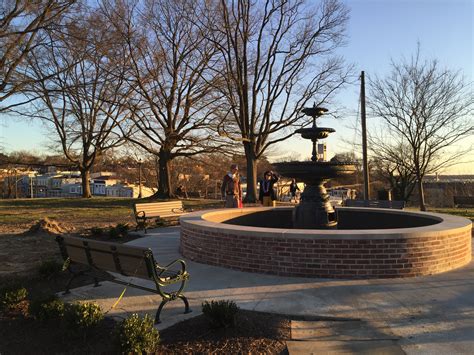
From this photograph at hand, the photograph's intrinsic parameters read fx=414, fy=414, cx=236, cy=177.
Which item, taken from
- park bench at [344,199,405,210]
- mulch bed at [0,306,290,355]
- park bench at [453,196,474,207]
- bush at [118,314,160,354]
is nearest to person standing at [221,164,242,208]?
park bench at [344,199,405,210]

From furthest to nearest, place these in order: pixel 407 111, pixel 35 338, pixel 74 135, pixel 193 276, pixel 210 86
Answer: pixel 74 135 < pixel 210 86 < pixel 407 111 < pixel 193 276 < pixel 35 338

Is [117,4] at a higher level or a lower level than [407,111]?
higher

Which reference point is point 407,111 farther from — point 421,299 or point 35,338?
point 35,338

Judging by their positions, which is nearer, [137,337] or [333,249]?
[137,337]

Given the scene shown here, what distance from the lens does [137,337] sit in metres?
3.55

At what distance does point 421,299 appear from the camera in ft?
16.8

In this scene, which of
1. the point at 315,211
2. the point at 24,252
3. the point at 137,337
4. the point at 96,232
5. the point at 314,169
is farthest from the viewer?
the point at 96,232

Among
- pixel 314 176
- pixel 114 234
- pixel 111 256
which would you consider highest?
pixel 314 176

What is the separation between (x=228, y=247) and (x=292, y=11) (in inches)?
821

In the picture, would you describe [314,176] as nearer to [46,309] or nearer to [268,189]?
[268,189]

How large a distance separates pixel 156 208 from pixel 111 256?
7.56 m

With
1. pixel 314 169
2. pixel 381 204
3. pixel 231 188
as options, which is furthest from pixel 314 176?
pixel 381 204

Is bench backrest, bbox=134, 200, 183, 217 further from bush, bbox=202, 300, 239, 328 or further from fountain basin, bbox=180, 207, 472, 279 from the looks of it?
bush, bbox=202, 300, 239, 328

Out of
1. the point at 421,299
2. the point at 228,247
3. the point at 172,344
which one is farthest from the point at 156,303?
the point at 421,299
